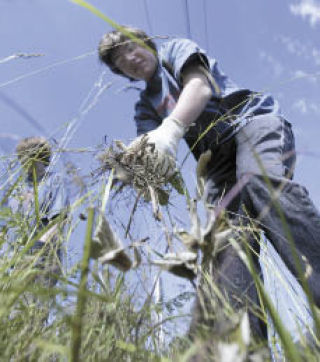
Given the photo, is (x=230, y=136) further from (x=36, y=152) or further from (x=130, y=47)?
(x=36, y=152)

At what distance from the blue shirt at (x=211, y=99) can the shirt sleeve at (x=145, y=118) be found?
0.06m

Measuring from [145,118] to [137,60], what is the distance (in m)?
0.27

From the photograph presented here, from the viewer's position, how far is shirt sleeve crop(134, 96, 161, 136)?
1.62 metres

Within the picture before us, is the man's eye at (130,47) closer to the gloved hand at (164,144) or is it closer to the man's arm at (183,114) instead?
the man's arm at (183,114)

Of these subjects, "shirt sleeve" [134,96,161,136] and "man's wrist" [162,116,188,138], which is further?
"shirt sleeve" [134,96,161,136]

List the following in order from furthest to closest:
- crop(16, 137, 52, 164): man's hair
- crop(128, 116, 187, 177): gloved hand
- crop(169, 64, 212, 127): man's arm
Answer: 1. crop(169, 64, 212, 127): man's arm
2. crop(128, 116, 187, 177): gloved hand
3. crop(16, 137, 52, 164): man's hair

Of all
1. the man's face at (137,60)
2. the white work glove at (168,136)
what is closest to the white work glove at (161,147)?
the white work glove at (168,136)

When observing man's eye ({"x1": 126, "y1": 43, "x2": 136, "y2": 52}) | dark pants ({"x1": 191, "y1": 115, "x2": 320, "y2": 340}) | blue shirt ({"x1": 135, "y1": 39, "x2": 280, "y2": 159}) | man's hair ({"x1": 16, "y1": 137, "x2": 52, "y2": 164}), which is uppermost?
man's eye ({"x1": 126, "y1": 43, "x2": 136, "y2": 52})

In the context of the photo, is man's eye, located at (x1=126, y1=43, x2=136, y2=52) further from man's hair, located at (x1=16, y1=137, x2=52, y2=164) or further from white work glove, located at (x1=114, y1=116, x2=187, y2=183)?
man's hair, located at (x1=16, y1=137, x2=52, y2=164)

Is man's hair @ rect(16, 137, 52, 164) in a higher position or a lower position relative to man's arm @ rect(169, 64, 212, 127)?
higher

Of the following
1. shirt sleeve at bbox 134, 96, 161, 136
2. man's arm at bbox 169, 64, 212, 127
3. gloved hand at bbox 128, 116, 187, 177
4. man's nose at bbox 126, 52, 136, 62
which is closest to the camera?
gloved hand at bbox 128, 116, 187, 177

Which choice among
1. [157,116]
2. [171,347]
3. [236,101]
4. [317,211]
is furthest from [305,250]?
[157,116]

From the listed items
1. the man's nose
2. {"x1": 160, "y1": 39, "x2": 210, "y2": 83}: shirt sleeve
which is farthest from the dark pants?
the man's nose

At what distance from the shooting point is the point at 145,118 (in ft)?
5.43
